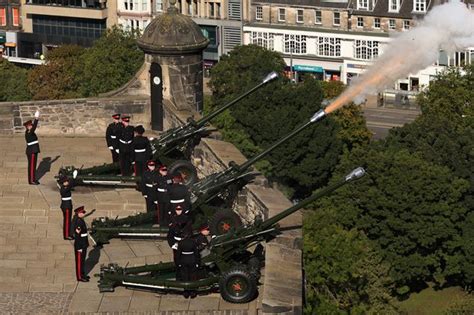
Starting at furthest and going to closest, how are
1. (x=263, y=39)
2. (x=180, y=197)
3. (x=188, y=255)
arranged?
1. (x=263, y=39)
2. (x=180, y=197)
3. (x=188, y=255)

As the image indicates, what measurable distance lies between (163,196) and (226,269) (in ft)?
14.2

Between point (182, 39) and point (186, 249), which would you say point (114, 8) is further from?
point (186, 249)

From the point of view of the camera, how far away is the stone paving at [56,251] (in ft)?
104

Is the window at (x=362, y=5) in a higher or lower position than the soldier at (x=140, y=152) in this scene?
lower

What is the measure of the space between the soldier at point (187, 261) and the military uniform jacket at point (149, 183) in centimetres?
509

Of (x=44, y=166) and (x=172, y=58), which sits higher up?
(x=172, y=58)

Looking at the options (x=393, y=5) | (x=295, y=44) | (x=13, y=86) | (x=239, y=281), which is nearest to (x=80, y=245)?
(x=239, y=281)

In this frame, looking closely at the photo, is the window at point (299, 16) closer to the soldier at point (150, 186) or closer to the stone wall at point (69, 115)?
the stone wall at point (69, 115)

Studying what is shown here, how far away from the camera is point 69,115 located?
47312 millimetres

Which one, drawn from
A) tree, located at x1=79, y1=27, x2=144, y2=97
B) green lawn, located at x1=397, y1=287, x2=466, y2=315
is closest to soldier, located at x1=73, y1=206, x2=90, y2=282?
green lawn, located at x1=397, y1=287, x2=466, y2=315

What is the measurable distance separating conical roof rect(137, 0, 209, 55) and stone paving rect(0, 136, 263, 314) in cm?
378

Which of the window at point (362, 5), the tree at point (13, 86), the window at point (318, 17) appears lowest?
the tree at point (13, 86)

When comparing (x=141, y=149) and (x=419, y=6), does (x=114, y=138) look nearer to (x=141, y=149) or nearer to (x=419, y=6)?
(x=141, y=149)

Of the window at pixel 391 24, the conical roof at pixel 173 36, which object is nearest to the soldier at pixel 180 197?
the conical roof at pixel 173 36
